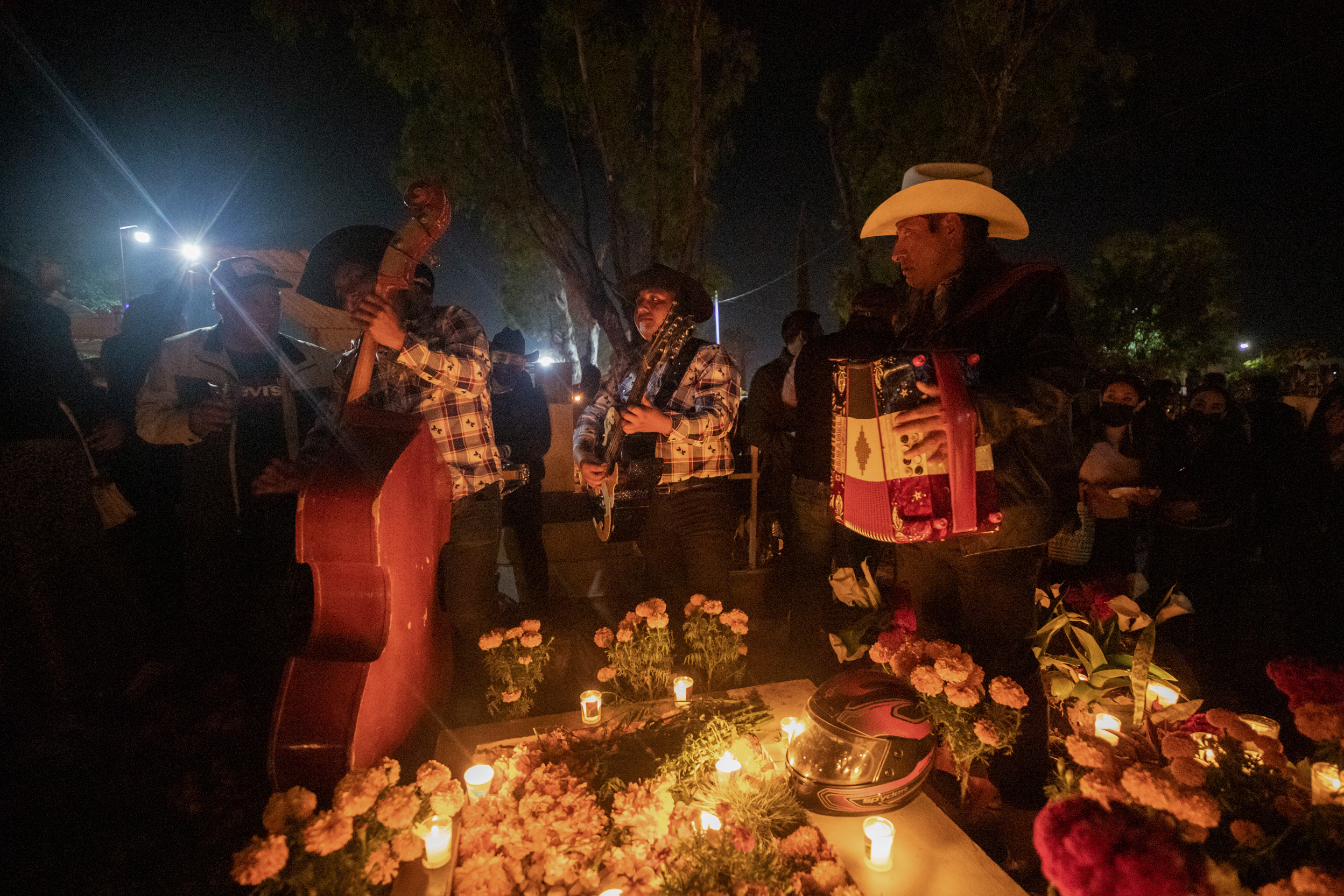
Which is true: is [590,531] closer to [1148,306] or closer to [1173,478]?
[1173,478]

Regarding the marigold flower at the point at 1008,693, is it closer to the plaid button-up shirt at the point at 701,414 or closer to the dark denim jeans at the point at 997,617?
the dark denim jeans at the point at 997,617

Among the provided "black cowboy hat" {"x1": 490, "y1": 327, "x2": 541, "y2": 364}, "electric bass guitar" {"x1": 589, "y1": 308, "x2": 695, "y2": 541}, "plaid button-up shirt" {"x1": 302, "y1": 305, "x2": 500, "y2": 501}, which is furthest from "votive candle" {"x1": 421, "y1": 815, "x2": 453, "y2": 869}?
"black cowboy hat" {"x1": 490, "y1": 327, "x2": 541, "y2": 364}

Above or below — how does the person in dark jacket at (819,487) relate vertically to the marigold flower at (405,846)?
above

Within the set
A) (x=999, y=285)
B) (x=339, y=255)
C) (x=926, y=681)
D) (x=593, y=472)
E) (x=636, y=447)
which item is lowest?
(x=926, y=681)

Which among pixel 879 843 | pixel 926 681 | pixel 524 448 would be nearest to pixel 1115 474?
pixel 926 681

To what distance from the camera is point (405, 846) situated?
6.48 ft

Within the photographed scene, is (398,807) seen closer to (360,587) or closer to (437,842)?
(437,842)

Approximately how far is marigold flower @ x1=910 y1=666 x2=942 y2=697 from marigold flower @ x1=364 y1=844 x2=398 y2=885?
6.11ft

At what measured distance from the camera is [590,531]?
6.01 m

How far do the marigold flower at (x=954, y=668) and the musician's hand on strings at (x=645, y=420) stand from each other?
164 centimetres

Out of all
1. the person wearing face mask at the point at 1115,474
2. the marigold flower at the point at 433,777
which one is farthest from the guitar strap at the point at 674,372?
the person wearing face mask at the point at 1115,474

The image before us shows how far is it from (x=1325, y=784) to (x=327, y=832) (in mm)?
2766

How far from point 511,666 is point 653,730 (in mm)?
995

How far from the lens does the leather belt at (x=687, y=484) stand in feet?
11.3
